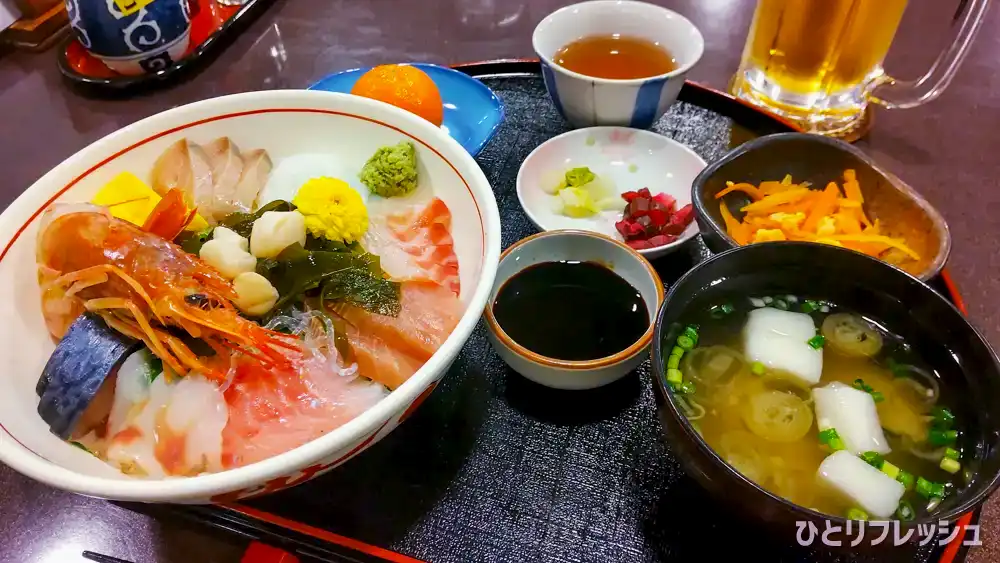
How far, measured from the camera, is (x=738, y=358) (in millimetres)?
1087

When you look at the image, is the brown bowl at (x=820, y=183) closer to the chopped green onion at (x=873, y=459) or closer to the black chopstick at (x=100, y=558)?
the chopped green onion at (x=873, y=459)

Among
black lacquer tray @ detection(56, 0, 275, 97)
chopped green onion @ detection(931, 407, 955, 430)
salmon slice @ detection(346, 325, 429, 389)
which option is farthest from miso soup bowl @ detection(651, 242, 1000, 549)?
black lacquer tray @ detection(56, 0, 275, 97)

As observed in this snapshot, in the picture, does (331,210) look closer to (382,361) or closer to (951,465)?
(382,361)

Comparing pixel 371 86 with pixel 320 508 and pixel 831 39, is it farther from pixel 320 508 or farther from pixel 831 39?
pixel 831 39

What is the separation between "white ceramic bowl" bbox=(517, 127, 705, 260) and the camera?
1533 millimetres

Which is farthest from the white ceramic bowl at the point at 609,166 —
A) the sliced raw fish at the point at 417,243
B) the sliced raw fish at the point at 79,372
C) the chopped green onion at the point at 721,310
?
the sliced raw fish at the point at 79,372

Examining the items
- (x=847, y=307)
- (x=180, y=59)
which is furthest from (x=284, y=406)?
(x=180, y=59)

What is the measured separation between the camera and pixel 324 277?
1086mm

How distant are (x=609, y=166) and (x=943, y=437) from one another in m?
0.98

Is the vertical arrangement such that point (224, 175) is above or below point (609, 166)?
above

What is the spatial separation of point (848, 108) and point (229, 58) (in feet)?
6.90

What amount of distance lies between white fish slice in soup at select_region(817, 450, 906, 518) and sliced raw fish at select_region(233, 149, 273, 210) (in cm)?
115

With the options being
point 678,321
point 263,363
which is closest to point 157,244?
point 263,363

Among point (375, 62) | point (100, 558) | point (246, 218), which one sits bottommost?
point (100, 558)
